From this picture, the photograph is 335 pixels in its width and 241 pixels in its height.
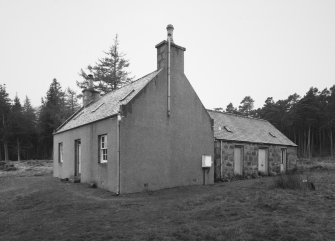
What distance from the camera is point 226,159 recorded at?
2098 centimetres

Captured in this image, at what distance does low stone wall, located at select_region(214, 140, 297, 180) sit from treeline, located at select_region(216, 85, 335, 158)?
27601 millimetres

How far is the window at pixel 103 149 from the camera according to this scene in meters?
15.9

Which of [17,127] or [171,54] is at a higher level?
[171,54]

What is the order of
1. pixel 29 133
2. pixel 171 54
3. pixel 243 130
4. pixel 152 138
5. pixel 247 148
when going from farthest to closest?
pixel 29 133 → pixel 243 130 → pixel 247 148 → pixel 171 54 → pixel 152 138

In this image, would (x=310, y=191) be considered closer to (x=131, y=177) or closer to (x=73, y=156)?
(x=131, y=177)

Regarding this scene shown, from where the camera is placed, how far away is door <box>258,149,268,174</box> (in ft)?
80.6

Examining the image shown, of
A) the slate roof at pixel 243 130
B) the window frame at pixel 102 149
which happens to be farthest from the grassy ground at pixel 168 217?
the slate roof at pixel 243 130

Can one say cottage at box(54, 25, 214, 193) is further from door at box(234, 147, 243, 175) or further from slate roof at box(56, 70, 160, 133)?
door at box(234, 147, 243, 175)

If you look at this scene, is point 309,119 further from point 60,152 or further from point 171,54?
point 60,152

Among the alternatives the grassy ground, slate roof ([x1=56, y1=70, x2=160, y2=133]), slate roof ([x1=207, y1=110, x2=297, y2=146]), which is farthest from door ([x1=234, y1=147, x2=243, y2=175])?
slate roof ([x1=56, y1=70, x2=160, y2=133])

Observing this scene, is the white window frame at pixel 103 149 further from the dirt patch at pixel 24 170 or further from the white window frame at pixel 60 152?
the dirt patch at pixel 24 170

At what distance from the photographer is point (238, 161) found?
Answer: 73.6ft

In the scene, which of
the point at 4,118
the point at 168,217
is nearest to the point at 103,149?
the point at 168,217

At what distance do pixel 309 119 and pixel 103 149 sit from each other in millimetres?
48534
